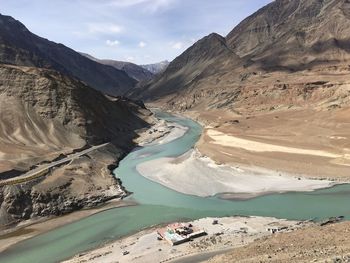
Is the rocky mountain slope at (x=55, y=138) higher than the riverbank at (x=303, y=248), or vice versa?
the rocky mountain slope at (x=55, y=138)

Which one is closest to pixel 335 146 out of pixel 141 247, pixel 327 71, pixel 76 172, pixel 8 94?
pixel 76 172

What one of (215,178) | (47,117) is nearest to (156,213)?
(215,178)

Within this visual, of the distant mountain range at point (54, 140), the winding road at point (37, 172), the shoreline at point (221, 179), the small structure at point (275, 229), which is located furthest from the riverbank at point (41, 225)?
the small structure at point (275, 229)

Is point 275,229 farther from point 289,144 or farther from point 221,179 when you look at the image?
point 289,144

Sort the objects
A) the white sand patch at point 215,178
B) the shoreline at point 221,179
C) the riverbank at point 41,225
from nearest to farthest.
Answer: the riverbank at point 41,225, the shoreline at point 221,179, the white sand patch at point 215,178

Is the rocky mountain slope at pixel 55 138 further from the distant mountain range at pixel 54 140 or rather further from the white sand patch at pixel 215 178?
the white sand patch at pixel 215 178

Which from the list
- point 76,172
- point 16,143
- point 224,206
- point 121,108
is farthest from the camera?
point 121,108

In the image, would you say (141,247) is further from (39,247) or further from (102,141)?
(102,141)
